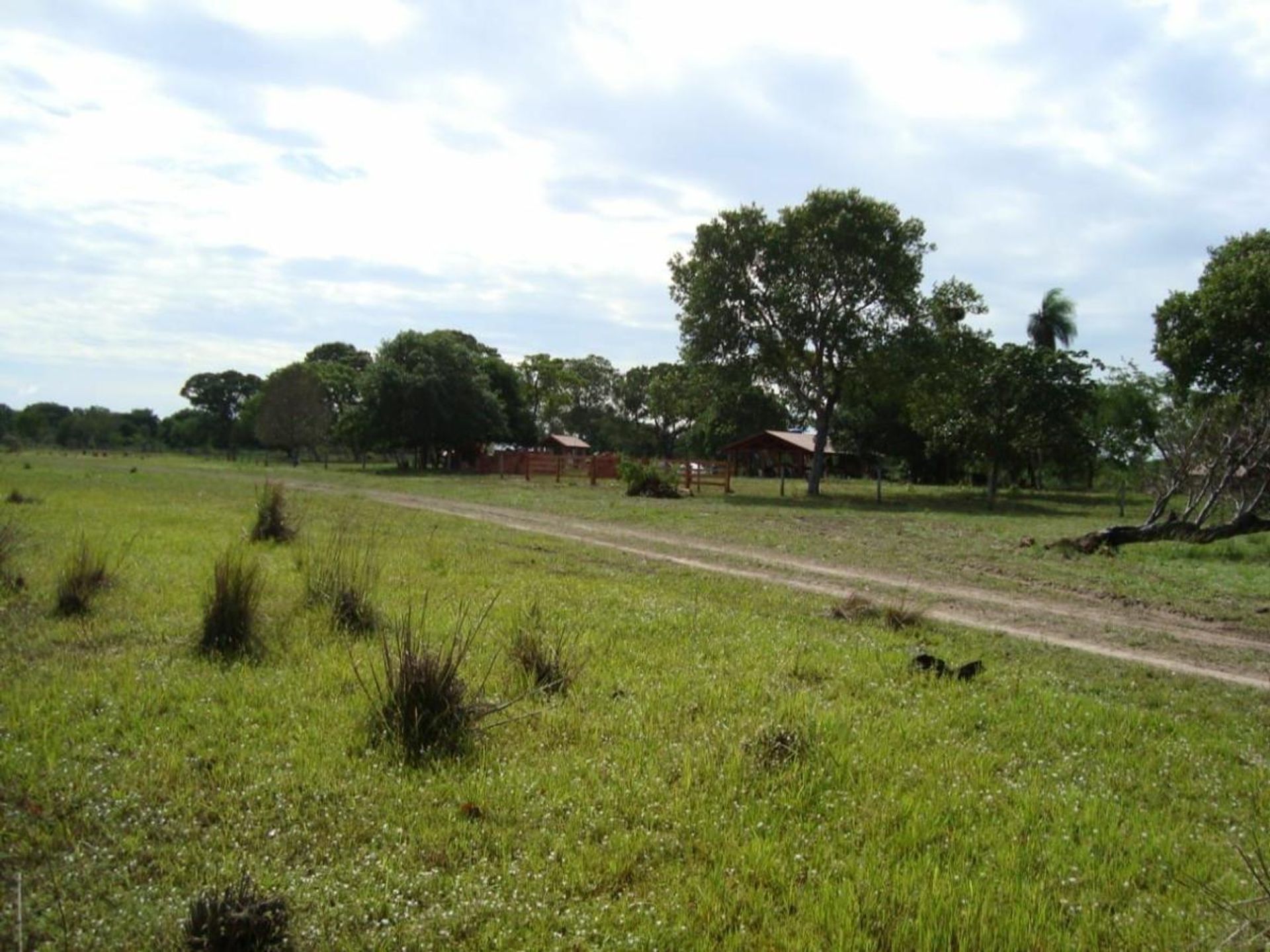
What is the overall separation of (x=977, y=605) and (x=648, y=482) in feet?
81.1

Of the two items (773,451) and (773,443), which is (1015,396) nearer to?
(773,443)

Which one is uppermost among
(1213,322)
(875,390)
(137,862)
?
(1213,322)

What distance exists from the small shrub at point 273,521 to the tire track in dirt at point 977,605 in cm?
573

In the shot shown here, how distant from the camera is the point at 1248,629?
1069cm

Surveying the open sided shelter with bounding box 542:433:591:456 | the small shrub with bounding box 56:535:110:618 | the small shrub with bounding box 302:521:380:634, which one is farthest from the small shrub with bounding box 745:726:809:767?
the open sided shelter with bounding box 542:433:591:456

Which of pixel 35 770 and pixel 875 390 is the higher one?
pixel 875 390

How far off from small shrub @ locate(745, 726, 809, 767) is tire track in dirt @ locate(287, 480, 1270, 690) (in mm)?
5256

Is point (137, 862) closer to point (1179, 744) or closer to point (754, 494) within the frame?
point (1179, 744)

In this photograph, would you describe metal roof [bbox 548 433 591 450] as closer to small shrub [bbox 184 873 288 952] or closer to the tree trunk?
the tree trunk

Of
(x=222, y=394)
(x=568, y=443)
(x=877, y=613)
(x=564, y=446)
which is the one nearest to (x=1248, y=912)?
(x=877, y=613)

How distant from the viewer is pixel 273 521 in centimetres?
1493

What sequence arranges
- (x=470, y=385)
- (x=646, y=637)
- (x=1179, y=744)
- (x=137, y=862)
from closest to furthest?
(x=137, y=862) < (x=1179, y=744) < (x=646, y=637) < (x=470, y=385)

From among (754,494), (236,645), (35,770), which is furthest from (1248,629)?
(754,494)

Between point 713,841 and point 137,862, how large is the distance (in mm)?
2610
